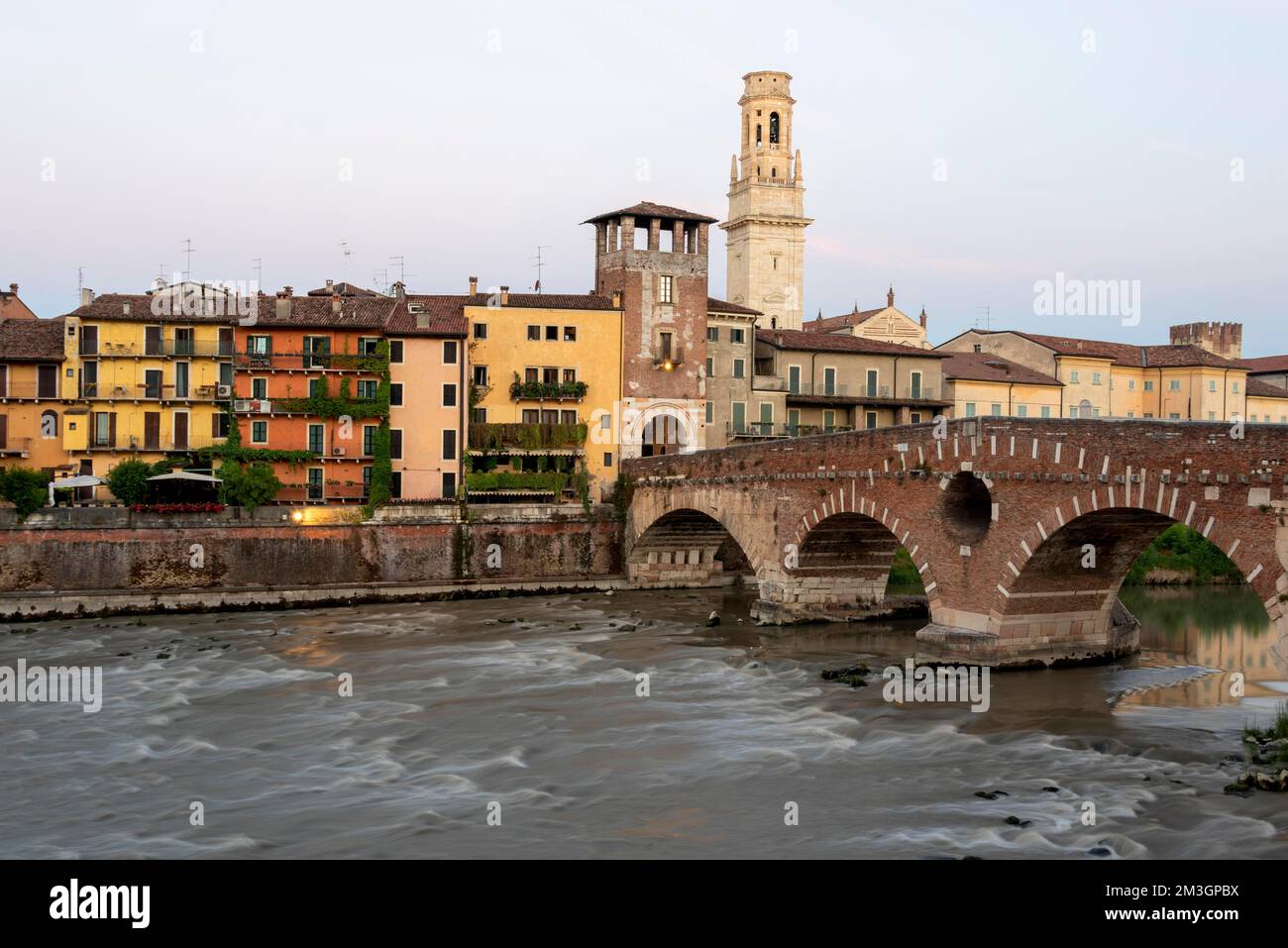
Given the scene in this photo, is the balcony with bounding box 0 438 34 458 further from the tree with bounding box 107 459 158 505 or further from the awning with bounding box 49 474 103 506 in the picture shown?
the tree with bounding box 107 459 158 505

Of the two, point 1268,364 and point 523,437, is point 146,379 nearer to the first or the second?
point 523,437

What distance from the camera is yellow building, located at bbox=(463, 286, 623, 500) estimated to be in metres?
52.3

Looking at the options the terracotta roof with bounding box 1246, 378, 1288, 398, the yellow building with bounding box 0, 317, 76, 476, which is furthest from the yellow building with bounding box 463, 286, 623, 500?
the terracotta roof with bounding box 1246, 378, 1288, 398

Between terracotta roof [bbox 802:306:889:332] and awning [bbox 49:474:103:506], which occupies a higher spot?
terracotta roof [bbox 802:306:889:332]

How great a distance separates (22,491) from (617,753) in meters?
30.1

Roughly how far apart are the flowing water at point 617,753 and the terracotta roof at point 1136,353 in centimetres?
3494

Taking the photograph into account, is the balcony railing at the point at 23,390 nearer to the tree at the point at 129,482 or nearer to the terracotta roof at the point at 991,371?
the tree at the point at 129,482

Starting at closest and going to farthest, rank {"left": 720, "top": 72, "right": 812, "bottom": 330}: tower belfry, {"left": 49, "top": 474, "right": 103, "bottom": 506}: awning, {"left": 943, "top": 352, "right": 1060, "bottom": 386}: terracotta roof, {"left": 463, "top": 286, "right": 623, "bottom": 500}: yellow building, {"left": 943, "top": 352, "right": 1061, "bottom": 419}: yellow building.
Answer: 1. {"left": 49, "top": 474, "right": 103, "bottom": 506}: awning
2. {"left": 463, "top": 286, "right": 623, "bottom": 500}: yellow building
3. {"left": 943, "top": 352, "right": 1061, "bottom": 419}: yellow building
4. {"left": 943, "top": 352, "right": 1060, "bottom": 386}: terracotta roof
5. {"left": 720, "top": 72, "right": 812, "bottom": 330}: tower belfry

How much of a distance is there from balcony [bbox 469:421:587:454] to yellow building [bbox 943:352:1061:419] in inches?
855

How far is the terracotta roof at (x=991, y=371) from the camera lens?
62.8 m

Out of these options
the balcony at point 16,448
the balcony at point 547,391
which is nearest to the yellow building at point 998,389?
the balcony at point 547,391

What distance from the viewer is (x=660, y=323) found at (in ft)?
180

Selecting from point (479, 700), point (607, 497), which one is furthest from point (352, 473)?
point (479, 700)

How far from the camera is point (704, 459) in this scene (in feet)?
140
